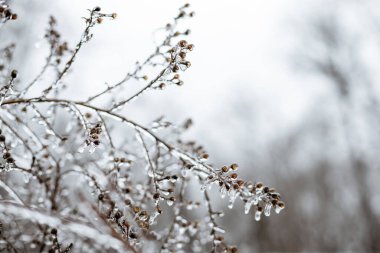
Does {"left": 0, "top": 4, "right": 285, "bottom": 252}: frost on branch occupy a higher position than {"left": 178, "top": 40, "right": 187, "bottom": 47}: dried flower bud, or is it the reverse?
{"left": 178, "top": 40, "right": 187, "bottom": 47}: dried flower bud

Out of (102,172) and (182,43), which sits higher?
(182,43)

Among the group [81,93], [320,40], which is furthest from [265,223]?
[81,93]

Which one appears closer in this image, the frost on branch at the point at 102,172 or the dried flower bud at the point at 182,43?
the frost on branch at the point at 102,172

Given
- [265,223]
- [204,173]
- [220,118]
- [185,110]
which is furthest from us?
[220,118]

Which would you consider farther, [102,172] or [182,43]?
[102,172]

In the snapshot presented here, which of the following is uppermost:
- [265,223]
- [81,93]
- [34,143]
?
[265,223]

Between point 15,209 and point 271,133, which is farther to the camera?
point 271,133

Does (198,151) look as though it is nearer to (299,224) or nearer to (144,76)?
(144,76)

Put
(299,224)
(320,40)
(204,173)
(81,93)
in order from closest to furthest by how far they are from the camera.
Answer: (204,173) < (81,93) < (320,40) < (299,224)

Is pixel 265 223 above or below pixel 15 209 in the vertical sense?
above

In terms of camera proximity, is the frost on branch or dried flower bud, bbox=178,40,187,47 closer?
the frost on branch

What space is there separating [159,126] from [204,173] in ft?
1.84

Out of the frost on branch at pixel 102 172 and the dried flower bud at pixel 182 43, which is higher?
the dried flower bud at pixel 182 43

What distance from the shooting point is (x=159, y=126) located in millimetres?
2721
